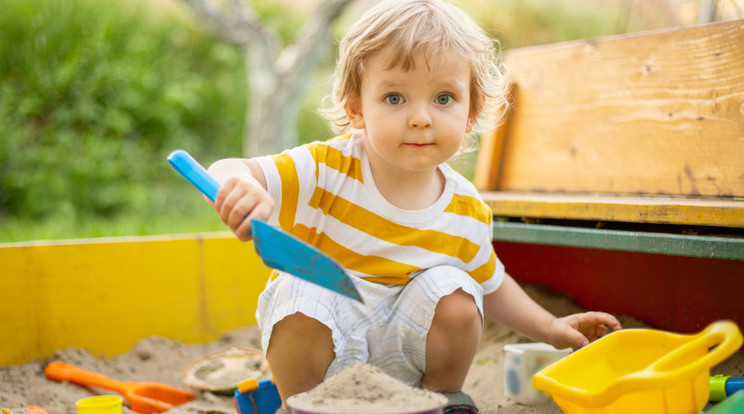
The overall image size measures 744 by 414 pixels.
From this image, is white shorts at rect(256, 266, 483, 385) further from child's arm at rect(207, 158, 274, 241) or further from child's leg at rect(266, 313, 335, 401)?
child's arm at rect(207, 158, 274, 241)

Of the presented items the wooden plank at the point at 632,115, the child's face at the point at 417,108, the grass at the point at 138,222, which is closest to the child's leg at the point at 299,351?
the child's face at the point at 417,108

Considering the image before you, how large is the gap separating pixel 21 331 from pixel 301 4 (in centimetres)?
478

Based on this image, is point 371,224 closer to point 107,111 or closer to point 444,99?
point 444,99

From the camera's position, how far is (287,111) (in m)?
4.19

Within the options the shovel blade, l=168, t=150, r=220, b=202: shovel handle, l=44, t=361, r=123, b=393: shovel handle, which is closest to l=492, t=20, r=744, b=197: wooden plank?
the shovel blade

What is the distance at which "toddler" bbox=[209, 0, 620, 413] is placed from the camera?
1.27 meters

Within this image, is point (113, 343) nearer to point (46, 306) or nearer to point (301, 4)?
point (46, 306)

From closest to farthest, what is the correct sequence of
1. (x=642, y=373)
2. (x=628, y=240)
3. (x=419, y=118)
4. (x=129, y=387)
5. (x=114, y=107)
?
(x=642, y=373)
(x=419, y=118)
(x=628, y=240)
(x=129, y=387)
(x=114, y=107)

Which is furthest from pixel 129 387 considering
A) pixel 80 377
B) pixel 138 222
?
pixel 138 222

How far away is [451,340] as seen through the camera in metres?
1.31

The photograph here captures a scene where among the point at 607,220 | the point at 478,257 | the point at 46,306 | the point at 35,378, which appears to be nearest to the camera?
the point at 478,257

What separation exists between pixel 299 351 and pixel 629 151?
1098 millimetres

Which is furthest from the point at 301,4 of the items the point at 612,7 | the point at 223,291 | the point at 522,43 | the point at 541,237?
the point at 541,237

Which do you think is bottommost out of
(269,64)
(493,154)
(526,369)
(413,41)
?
(526,369)
